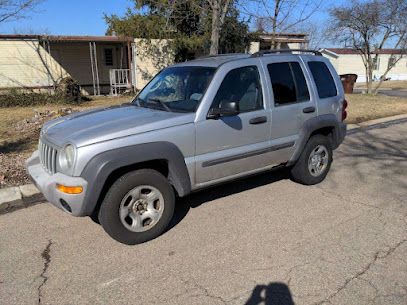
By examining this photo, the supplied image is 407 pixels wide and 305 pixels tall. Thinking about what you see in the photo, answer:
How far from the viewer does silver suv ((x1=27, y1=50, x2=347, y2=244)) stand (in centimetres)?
370

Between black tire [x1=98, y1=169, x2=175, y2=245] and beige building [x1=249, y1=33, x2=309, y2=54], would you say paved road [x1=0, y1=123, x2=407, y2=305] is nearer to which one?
black tire [x1=98, y1=169, x2=175, y2=245]

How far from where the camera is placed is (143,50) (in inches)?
783

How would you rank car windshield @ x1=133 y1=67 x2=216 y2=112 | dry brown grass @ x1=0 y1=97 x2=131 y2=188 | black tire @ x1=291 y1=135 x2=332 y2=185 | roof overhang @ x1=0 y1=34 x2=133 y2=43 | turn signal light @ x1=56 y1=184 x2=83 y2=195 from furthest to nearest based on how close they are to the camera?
roof overhang @ x1=0 y1=34 x2=133 y2=43 → dry brown grass @ x1=0 y1=97 x2=131 y2=188 → black tire @ x1=291 y1=135 x2=332 y2=185 → car windshield @ x1=133 y1=67 x2=216 y2=112 → turn signal light @ x1=56 y1=184 x2=83 y2=195

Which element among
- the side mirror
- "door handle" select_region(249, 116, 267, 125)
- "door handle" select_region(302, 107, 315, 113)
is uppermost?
the side mirror

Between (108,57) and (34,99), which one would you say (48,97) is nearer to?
(34,99)

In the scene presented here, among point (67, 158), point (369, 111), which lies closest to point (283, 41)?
point (369, 111)

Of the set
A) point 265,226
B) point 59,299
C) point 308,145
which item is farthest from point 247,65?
point 59,299

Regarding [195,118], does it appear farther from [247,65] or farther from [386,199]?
[386,199]

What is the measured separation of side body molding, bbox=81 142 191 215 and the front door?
255 millimetres

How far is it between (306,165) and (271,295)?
2677 millimetres

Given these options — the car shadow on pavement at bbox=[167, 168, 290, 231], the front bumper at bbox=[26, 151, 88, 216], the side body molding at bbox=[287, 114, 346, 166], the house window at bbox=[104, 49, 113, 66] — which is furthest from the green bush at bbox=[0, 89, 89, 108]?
the front bumper at bbox=[26, 151, 88, 216]

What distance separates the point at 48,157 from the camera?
13.2 ft

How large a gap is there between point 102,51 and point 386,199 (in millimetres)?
19324

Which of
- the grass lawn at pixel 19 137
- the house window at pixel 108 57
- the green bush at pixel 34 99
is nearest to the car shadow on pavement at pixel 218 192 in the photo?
the grass lawn at pixel 19 137
